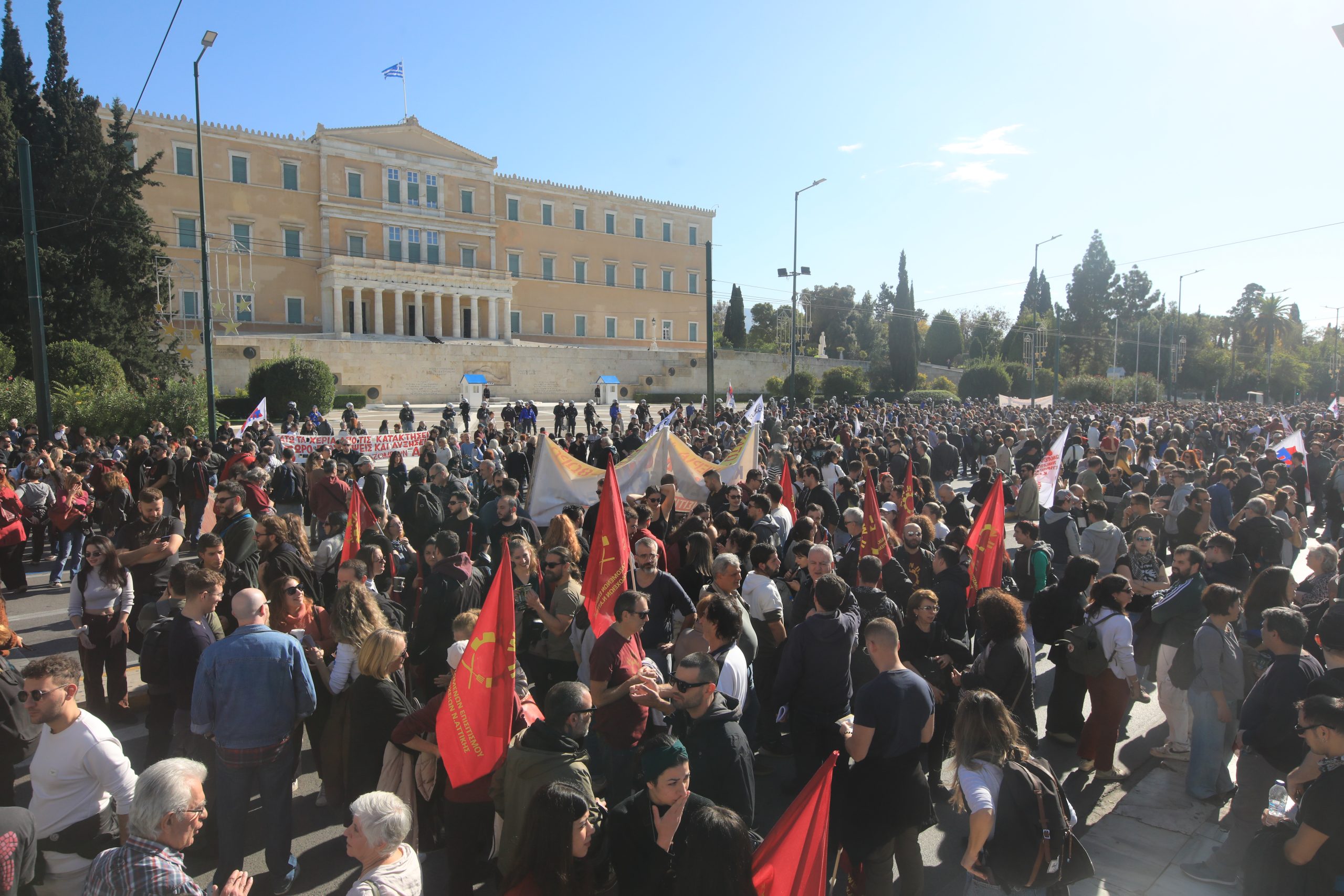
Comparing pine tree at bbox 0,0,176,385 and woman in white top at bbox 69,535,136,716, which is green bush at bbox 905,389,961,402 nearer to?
pine tree at bbox 0,0,176,385

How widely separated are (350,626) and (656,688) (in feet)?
5.70

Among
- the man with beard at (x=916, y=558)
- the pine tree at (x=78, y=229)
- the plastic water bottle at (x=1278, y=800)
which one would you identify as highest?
the pine tree at (x=78, y=229)

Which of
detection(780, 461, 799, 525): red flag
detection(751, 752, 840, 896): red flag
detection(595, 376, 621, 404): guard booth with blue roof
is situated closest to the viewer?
detection(751, 752, 840, 896): red flag

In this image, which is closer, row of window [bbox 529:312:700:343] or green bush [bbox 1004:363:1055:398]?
green bush [bbox 1004:363:1055:398]

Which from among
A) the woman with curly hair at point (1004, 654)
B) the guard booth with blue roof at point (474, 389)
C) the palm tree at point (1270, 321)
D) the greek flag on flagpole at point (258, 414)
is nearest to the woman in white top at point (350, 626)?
the woman with curly hair at point (1004, 654)

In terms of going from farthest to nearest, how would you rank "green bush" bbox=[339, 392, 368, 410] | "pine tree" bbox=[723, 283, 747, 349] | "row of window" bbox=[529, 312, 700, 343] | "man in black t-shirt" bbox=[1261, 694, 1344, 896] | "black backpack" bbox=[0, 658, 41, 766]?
1. "pine tree" bbox=[723, 283, 747, 349]
2. "row of window" bbox=[529, 312, 700, 343]
3. "green bush" bbox=[339, 392, 368, 410]
4. "black backpack" bbox=[0, 658, 41, 766]
5. "man in black t-shirt" bbox=[1261, 694, 1344, 896]

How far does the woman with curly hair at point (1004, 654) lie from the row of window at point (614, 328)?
192ft

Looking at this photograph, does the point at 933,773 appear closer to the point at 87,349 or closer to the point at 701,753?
the point at 701,753

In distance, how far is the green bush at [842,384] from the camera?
4775cm

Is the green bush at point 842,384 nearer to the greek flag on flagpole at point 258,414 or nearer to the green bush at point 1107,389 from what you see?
the green bush at point 1107,389

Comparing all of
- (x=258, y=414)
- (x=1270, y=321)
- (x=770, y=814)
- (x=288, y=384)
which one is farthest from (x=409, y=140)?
(x=1270, y=321)

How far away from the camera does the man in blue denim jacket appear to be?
12.2ft

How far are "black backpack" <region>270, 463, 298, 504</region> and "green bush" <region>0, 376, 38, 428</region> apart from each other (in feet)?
30.2

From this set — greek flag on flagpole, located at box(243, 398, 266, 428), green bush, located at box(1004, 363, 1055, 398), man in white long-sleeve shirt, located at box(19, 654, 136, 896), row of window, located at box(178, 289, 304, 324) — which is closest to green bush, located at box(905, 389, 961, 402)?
green bush, located at box(1004, 363, 1055, 398)
